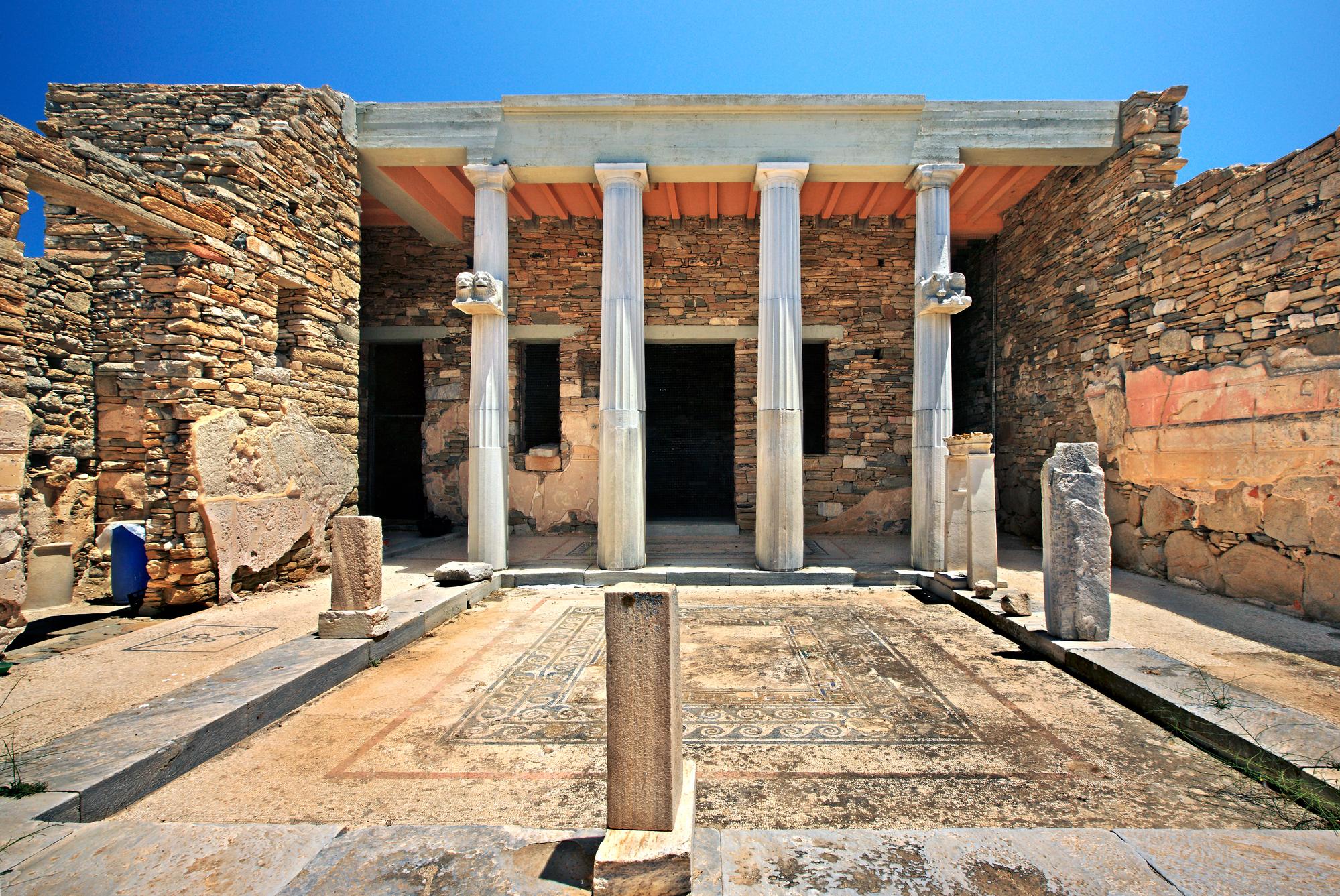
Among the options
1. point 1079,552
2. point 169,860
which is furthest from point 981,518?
point 169,860

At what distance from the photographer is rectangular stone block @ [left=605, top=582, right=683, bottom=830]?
1909 millimetres

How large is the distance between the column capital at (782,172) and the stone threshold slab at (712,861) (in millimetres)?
6813

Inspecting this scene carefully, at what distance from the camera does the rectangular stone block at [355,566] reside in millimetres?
4566

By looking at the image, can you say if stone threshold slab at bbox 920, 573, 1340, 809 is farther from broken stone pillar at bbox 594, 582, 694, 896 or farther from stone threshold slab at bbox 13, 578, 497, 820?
stone threshold slab at bbox 13, 578, 497, 820

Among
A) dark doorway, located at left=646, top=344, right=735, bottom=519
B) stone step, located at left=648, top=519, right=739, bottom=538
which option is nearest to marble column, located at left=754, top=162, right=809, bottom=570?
stone step, located at left=648, top=519, right=739, bottom=538

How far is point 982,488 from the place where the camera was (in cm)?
595

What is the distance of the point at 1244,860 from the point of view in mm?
1975

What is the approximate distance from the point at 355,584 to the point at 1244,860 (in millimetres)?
5025

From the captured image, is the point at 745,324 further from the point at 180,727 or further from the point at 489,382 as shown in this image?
the point at 180,727

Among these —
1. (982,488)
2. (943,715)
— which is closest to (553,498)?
(982,488)

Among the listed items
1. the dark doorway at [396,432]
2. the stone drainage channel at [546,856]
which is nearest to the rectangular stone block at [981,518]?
the stone drainage channel at [546,856]

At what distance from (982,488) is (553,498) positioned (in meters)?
6.27

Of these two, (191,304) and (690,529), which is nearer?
(191,304)

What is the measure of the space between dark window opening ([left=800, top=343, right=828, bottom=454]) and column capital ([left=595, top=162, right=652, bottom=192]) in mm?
4182
